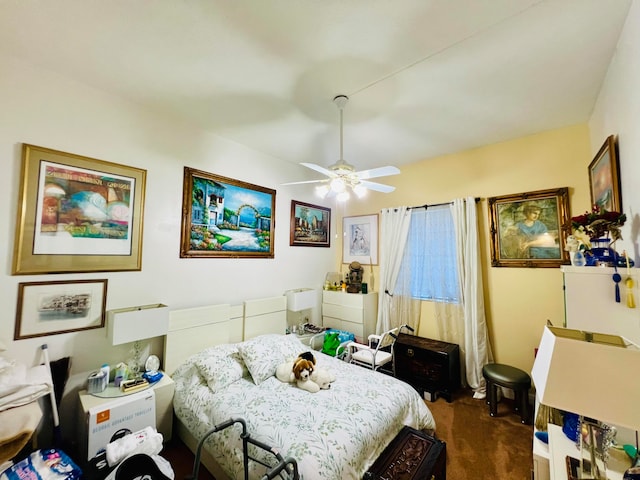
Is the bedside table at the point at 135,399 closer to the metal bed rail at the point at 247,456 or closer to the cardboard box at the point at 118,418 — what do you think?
the cardboard box at the point at 118,418

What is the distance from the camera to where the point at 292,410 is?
1.84 m

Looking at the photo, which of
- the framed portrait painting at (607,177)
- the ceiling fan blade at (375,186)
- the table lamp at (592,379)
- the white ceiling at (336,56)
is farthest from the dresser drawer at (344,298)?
the table lamp at (592,379)

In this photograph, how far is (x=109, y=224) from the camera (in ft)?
7.33

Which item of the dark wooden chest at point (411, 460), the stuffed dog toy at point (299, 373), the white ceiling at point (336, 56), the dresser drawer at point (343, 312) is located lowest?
the dark wooden chest at point (411, 460)

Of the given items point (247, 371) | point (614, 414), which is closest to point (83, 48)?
point (247, 371)

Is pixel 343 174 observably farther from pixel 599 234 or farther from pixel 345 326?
pixel 345 326

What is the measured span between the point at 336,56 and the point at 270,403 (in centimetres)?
250

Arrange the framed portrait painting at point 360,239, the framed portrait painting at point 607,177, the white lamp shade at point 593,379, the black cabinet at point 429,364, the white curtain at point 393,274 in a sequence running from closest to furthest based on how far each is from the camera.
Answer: the white lamp shade at point 593,379, the framed portrait painting at point 607,177, the black cabinet at point 429,364, the white curtain at point 393,274, the framed portrait painting at point 360,239

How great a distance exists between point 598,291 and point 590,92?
69.7 inches

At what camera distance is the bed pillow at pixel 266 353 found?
2.35 meters

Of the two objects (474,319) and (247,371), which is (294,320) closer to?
(247,371)

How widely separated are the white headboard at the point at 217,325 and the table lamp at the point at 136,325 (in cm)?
21

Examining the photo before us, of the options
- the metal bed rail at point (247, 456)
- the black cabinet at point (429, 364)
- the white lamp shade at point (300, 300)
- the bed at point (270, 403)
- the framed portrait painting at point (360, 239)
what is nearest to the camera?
the metal bed rail at point (247, 456)

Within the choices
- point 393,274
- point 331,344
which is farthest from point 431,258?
point 331,344
